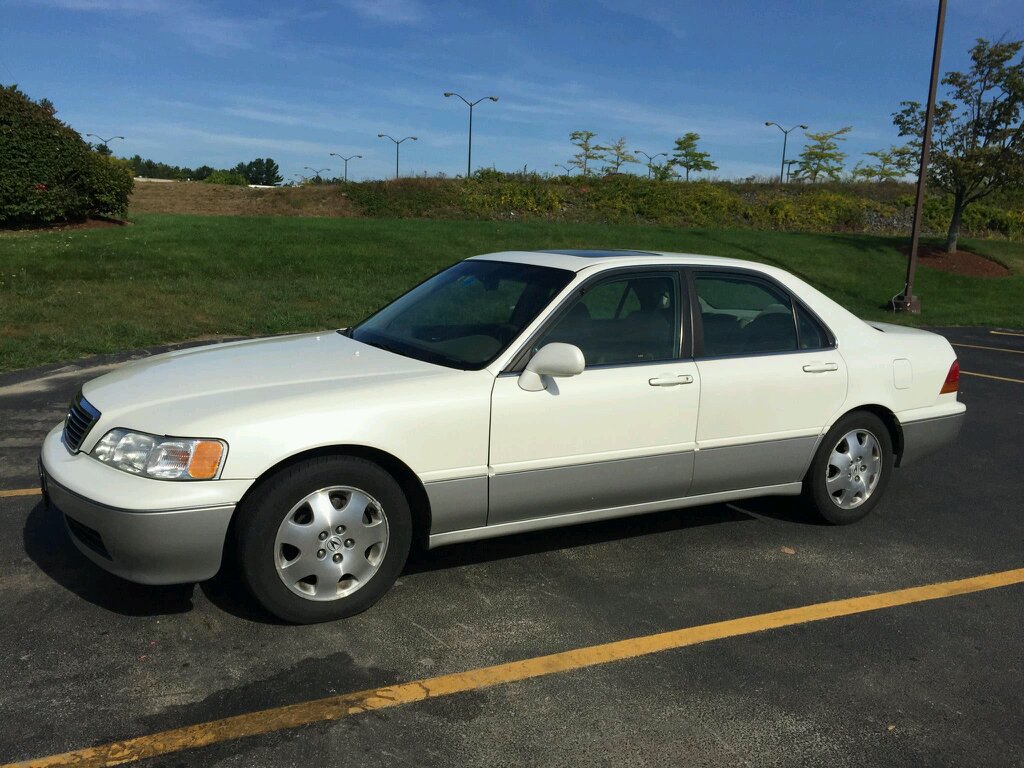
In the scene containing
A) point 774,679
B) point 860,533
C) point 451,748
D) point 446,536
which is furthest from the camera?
point 860,533

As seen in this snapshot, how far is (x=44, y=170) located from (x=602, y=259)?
17.9 m

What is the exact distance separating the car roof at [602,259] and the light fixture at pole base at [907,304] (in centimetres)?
1455

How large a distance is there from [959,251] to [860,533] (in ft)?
80.7

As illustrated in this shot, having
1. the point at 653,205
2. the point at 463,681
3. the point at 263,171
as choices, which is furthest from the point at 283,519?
the point at 263,171

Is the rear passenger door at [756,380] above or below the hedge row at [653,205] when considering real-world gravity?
below

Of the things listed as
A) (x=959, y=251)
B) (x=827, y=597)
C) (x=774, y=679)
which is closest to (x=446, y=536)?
(x=774, y=679)

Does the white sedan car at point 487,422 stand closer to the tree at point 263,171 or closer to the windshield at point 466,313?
the windshield at point 466,313

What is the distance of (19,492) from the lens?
5211 millimetres

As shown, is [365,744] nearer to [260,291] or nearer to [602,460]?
[602,460]

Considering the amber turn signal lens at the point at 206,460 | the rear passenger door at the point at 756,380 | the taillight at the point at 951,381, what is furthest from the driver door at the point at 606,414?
the taillight at the point at 951,381

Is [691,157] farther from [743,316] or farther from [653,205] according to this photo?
[743,316]

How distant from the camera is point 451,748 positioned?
2.83m

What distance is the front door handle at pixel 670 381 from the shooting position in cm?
427

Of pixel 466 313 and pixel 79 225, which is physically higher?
pixel 79 225
